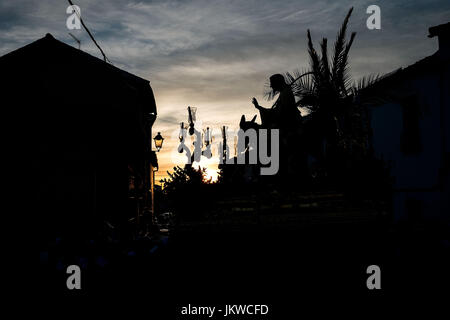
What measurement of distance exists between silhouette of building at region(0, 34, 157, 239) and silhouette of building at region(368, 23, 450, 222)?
8299 mm

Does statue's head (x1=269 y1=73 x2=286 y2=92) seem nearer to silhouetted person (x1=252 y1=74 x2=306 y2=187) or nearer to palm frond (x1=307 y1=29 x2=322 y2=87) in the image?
silhouetted person (x1=252 y1=74 x2=306 y2=187)

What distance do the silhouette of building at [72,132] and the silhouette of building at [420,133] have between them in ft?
27.2

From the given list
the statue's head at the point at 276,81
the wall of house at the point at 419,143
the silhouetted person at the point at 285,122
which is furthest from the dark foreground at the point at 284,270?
the wall of house at the point at 419,143

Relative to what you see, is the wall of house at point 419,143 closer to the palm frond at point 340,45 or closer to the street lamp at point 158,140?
the palm frond at point 340,45

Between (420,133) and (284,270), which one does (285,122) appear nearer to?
(284,270)

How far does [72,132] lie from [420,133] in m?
12.2

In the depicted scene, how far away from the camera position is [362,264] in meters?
5.40

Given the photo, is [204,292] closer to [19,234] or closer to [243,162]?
[243,162]

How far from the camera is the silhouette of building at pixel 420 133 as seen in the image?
576 inches

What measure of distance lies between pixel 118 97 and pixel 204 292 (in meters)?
10.2

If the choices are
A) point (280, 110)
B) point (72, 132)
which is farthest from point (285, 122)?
point (72, 132)

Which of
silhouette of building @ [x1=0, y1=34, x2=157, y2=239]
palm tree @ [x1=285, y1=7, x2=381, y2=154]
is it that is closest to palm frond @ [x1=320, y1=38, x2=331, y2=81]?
palm tree @ [x1=285, y1=7, x2=381, y2=154]

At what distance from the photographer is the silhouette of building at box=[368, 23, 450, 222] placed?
14633mm

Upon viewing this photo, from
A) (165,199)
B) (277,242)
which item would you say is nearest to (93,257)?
(165,199)
